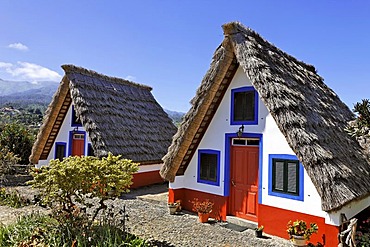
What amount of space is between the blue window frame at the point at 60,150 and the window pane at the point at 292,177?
41.8 feet

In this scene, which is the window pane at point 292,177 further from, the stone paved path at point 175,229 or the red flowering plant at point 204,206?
the red flowering plant at point 204,206

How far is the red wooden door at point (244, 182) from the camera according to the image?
8781mm

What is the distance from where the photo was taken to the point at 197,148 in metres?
10.2

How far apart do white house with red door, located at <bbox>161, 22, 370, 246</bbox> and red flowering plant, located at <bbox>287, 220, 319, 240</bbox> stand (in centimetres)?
28

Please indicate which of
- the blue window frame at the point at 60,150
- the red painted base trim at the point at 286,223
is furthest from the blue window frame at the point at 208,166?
the blue window frame at the point at 60,150

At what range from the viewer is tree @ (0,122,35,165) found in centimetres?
1773

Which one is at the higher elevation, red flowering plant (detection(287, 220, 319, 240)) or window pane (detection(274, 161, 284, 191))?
window pane (detection(274, 161, 284, 191))

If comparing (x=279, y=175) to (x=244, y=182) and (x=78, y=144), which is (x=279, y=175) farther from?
(x=78, y=144)

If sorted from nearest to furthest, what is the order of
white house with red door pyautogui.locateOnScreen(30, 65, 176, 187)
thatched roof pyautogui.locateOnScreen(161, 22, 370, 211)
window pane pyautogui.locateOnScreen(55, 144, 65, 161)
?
thatched roof pyautogui.locateOnScreen(161, 22, 370, 211) → white house with red door pyautogui.locateOnScreen(30, 65, 176, 187) → window pane pyautogui.locateOnScreen(55, 144, 65, 161)

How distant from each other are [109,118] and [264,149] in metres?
8.76

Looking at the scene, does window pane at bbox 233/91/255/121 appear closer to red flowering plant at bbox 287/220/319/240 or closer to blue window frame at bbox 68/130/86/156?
red flowering plant at bbox 287/220/319/240

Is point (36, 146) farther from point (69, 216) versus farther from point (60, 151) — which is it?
point (69, 216)

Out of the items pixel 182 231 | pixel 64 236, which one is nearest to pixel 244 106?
pixel 182 231

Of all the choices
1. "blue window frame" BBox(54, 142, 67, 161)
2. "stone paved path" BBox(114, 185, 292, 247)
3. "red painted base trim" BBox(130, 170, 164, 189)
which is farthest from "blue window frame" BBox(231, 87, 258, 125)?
"blue window frame" BBox(54, 142, 67, 161)
